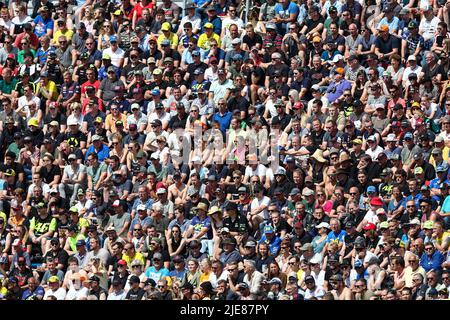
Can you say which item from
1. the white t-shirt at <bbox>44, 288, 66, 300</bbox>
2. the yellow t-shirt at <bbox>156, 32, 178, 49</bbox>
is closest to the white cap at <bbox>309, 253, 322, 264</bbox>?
the white t-shirt at <bbox>44, 288, 66, 300</bbox>

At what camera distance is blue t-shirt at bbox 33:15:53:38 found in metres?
35.7

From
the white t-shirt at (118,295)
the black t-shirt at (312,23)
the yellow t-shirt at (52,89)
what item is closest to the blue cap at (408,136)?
the black t-shirt at (312,23)

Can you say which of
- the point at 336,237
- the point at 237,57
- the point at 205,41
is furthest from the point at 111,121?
the point at 336,237

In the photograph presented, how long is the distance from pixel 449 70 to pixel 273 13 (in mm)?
4255

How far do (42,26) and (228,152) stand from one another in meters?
6.86

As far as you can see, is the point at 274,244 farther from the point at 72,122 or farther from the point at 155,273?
the point at 72,122

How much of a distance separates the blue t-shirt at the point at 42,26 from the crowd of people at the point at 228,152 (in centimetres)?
35

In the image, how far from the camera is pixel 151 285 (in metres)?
28.2

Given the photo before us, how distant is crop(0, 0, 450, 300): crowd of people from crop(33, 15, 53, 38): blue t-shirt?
35cm

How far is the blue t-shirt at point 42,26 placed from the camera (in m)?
35.7

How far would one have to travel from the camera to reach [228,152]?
30.8m

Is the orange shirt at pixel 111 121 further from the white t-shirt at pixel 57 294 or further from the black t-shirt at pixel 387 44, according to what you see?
the black t-shirt at pixel 387 44

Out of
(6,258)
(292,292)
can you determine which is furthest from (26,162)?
(292,292)

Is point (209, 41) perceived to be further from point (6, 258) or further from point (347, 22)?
point (6, 258)
